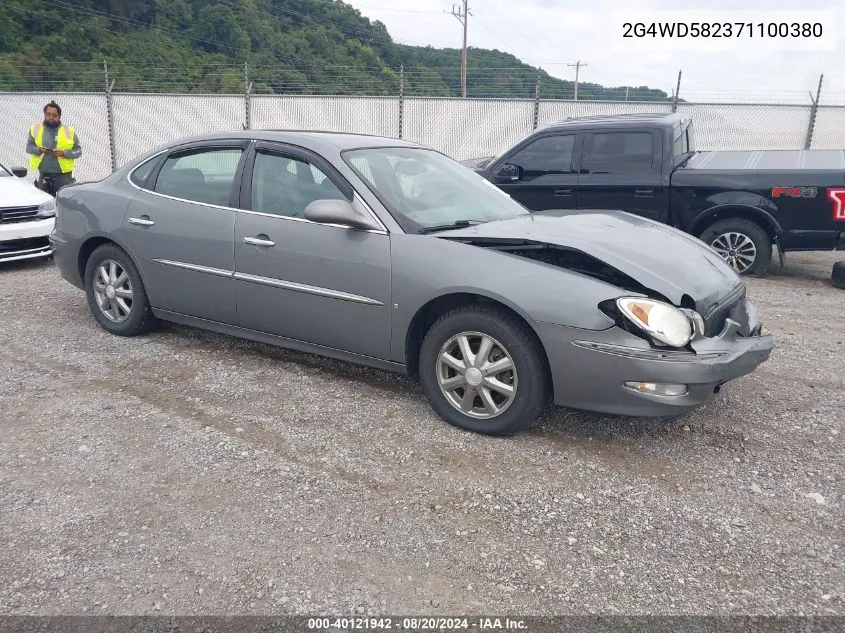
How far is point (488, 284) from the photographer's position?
12.3 ft

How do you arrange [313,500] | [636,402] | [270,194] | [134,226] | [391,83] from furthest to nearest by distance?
[391,83] → [134,226] → [270,194] → [636,402] → [313,500]

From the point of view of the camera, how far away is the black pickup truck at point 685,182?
7.55 metres

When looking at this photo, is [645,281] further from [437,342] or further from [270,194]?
[270,194]

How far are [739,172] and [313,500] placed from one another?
253 inches

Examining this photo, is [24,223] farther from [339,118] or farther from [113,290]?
[339,118]

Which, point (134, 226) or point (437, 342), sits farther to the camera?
point (134, 226)

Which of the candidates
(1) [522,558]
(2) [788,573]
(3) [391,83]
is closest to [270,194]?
(1) [522,558]

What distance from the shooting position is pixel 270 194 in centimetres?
467

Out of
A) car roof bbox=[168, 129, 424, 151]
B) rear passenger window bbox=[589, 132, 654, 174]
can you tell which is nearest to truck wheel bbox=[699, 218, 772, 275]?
rear passenger window bbox=[589, 132, 654, 174]

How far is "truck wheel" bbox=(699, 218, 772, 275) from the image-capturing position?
7844 mm

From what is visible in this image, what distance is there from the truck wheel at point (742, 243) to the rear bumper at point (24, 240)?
7.18 metres

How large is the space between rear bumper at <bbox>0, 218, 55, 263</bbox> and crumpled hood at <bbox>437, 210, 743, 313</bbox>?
19.0 feet

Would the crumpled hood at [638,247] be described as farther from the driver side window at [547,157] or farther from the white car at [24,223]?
the white car at [24,223]

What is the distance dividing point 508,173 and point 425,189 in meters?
3.88
